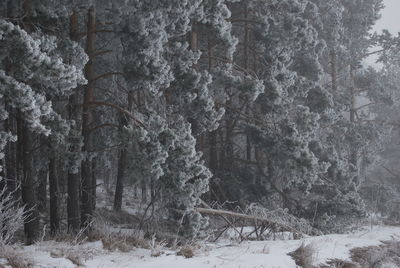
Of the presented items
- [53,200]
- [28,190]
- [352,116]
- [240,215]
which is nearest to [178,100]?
[240,215]

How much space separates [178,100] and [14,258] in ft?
21.0

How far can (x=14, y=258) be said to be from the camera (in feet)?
16.7

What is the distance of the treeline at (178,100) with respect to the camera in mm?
8586

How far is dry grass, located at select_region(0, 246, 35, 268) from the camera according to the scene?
5.00 metres

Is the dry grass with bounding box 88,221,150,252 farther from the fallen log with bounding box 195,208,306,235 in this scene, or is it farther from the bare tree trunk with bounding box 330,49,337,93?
the bare tree trunk with bounding box 330,49,337,93

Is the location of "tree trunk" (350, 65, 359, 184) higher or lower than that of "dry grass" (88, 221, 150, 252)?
higher

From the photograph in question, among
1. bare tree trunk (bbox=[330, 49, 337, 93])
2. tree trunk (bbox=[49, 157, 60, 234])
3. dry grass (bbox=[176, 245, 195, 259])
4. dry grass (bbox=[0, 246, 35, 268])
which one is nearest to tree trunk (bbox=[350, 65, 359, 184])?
bare tree trunk (bbox=[330, 49, 337, 93])

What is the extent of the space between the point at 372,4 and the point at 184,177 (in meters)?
15.9

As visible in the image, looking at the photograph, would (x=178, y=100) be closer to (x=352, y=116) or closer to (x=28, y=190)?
(x=28, y=190)

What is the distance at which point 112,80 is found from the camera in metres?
13.8

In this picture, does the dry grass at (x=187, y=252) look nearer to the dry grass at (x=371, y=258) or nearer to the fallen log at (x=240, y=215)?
the dry grass at (x=371, y=258)

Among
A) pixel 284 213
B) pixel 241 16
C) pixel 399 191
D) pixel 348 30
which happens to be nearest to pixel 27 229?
pixel 284 213

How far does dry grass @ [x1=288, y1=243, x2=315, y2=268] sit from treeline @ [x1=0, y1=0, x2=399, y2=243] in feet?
7.63

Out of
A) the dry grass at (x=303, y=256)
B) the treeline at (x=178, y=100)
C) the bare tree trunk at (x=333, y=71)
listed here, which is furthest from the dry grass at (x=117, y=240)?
the bare tree trunk at (x=333, y=71)
